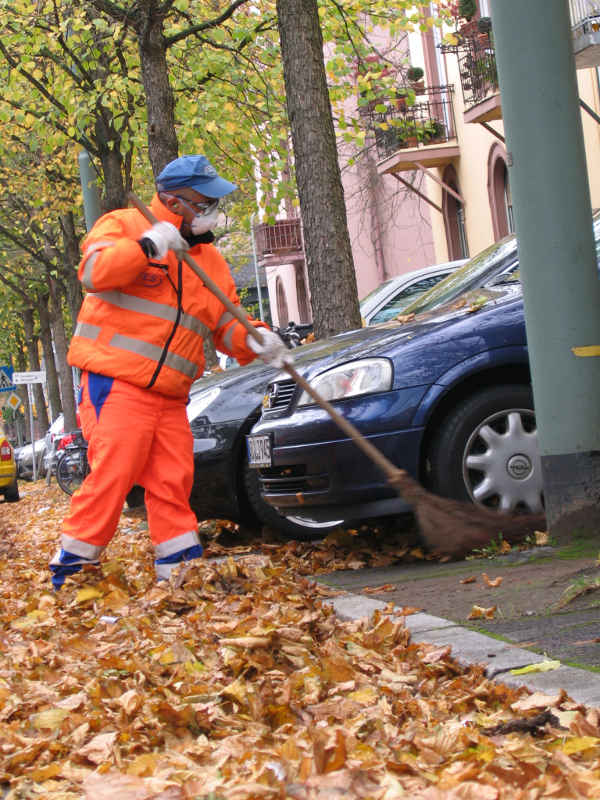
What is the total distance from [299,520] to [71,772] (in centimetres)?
417

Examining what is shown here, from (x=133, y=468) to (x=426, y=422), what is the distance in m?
1.40

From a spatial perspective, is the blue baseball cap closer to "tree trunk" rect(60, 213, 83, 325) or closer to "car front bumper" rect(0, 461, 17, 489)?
"car front bumper" rect(0, 461, 17, 489)

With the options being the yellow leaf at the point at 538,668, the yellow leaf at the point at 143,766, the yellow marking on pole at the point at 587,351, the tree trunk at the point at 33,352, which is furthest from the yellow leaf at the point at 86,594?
the tree trunk at the point at 33,352

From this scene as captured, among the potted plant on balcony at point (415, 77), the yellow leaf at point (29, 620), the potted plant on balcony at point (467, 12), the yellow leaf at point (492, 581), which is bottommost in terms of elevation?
the yellow leaf at point (492, 581)

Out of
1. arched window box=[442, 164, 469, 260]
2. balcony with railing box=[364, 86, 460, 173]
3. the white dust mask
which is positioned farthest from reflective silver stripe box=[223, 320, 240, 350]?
arched window box=[442, 164, 469, 260]

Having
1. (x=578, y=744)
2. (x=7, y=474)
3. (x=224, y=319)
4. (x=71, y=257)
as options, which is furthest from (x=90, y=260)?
(x=71, y=257)

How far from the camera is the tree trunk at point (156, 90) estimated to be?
12.9m

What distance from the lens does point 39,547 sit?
32.5 feet

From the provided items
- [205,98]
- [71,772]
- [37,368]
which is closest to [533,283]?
[71,772]

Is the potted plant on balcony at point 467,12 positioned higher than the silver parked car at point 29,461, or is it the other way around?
the potted plant on balcony at point 467,12

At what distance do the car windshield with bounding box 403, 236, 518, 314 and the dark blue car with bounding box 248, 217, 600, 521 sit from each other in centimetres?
131

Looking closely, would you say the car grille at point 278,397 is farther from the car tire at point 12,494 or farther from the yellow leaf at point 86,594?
the car tire at point 12,494

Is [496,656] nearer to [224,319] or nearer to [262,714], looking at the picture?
[262,714]

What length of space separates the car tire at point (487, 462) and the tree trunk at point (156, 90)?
758 centimetres
